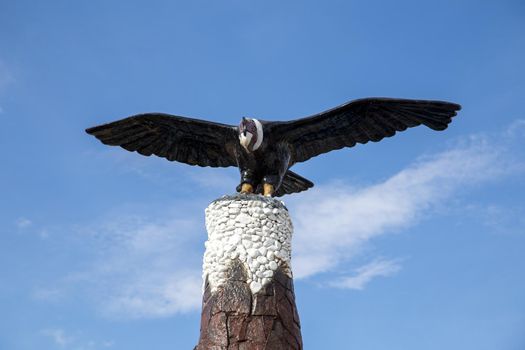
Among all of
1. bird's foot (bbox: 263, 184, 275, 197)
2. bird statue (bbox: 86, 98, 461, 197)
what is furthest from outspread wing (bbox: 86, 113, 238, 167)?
bird's foot (bbox: 263, 184, 275, 197)

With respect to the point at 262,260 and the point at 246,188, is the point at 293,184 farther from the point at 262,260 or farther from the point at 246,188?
Answer: the point at 262,260

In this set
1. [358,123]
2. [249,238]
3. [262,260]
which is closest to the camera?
[262,260]

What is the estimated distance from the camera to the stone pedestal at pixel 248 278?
7.61 m

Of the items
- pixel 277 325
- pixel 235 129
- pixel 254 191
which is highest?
pixel 235 129

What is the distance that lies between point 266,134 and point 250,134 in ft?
1.00

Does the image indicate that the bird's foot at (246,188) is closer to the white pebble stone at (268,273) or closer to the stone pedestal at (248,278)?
the stone pedestal at (248,278)

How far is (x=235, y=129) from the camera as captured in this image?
909 centimetres

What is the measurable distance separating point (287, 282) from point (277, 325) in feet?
1.96

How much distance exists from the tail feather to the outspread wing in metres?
1.19

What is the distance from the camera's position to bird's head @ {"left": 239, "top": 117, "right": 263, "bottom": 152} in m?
8.74

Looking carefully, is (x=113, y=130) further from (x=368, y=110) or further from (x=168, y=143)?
(x=368, y=110)

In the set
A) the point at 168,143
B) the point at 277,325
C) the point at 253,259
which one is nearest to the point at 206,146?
the point at 168,143

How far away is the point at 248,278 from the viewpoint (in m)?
7.92

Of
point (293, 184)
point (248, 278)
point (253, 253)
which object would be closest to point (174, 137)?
point (293, 184)
